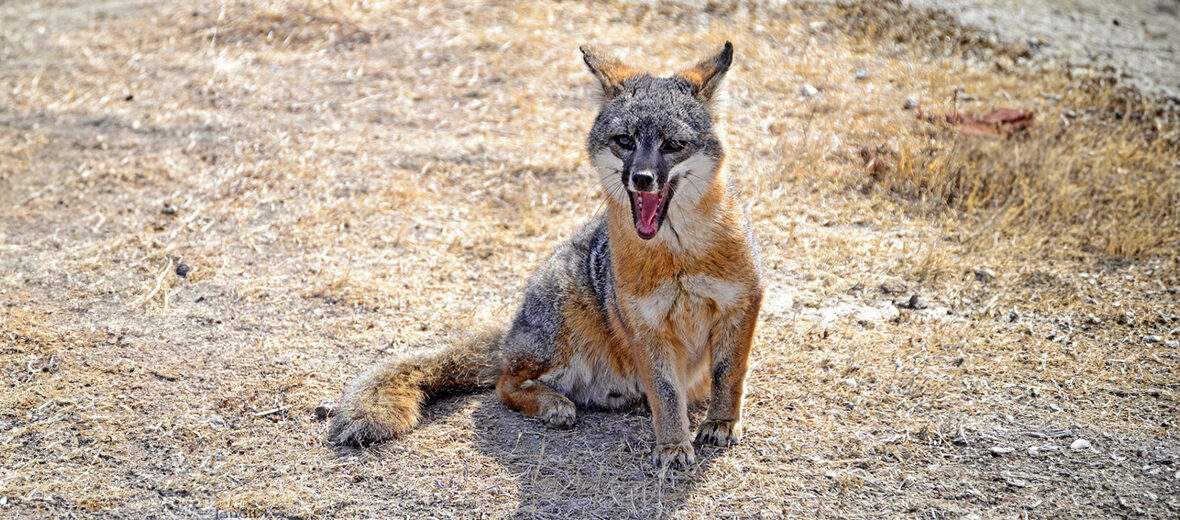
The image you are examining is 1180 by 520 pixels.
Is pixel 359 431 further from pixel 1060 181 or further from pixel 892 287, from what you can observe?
pixel 1060 181

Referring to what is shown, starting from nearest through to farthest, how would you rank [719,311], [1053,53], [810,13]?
[719,311] → [1053,53] → [810,13]

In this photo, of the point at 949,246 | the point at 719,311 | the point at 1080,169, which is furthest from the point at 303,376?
the point at 1080,169

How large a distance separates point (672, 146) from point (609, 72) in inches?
26.5

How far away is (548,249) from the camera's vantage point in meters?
7.34

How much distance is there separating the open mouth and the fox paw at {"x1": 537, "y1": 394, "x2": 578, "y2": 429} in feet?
3.47

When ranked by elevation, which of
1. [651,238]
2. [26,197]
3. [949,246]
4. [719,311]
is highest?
[651,238]

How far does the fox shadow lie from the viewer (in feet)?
14.9

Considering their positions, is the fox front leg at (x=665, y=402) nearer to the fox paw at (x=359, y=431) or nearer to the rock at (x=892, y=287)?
the fox paw at (x=359, y=431)

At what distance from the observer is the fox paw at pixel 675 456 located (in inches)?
187

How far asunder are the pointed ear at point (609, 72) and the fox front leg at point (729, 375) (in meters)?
1.28

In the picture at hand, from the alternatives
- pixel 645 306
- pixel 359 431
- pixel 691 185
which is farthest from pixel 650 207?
pixel 359 431

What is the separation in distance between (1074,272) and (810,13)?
5.17 meters

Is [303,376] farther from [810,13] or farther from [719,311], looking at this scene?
[810,13]

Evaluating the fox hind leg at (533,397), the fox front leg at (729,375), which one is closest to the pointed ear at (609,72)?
the fox front leg at (729,375)
